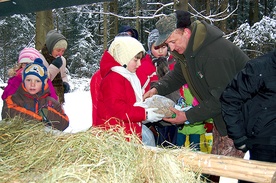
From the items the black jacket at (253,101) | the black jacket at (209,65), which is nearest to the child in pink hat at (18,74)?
the black jacket at (209,65)

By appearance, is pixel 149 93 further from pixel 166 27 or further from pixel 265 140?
pixel 265 140

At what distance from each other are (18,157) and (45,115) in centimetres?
143

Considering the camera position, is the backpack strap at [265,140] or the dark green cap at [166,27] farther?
the dark green cap at [166,27]

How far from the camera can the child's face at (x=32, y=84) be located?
302 centimetres

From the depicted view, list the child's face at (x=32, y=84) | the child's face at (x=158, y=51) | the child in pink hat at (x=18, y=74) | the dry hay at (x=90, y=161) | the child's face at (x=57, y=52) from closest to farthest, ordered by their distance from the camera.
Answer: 1. the dry hay at (x=90, y=161)
2. the child's face at (x=32, y=84)
3. the child in pink hat at (x=18, y=74)
4. the child's face at (x=158, y=51)
5. the child's face at (x=57, y=52)

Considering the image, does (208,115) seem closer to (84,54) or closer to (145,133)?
(145,133)

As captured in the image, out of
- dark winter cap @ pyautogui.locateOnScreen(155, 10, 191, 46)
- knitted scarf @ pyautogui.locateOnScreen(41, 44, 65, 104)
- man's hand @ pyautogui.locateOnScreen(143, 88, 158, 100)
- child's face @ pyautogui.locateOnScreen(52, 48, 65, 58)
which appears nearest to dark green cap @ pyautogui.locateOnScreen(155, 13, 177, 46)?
dark winter cap @ pyautogui.locateOnScreen(155, 10, 191, 46)

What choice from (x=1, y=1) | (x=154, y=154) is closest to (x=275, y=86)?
(x=154, y=154)

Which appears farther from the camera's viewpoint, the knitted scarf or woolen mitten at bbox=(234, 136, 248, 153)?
the knitted scarf

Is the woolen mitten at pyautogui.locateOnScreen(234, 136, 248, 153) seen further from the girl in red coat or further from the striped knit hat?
the striped knit hat

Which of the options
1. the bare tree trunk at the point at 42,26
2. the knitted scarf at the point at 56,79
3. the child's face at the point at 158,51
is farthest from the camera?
the bare tree trunk at the point at 42,26

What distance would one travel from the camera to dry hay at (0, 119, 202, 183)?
1.29 m

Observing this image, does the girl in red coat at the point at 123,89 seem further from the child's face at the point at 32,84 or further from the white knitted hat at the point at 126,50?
the child's face at the point at 32,84

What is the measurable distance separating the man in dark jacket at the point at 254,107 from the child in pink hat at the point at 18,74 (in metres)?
1.78
